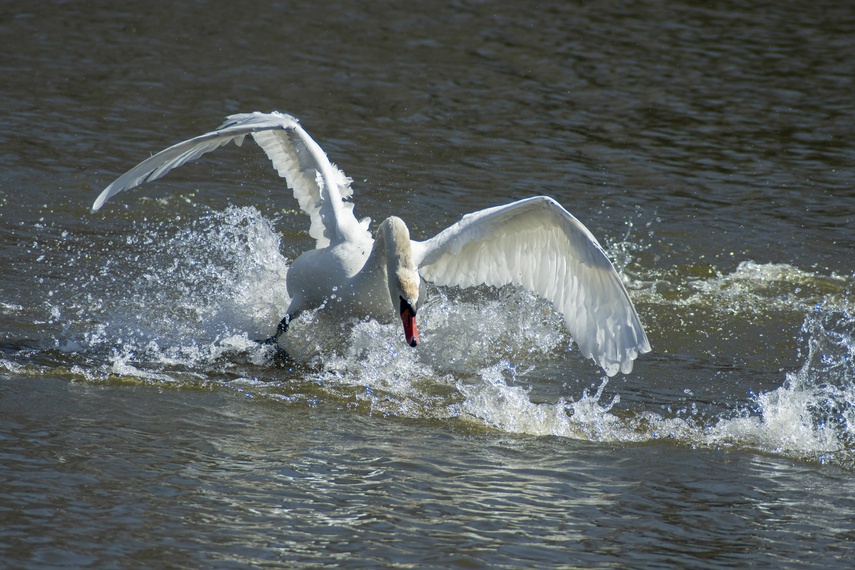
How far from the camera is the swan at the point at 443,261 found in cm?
666

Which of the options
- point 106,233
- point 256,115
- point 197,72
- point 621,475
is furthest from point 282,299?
point 197,72

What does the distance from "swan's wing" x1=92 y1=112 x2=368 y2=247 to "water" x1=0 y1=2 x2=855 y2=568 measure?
57 centimetres

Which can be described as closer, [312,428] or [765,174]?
[312,428]

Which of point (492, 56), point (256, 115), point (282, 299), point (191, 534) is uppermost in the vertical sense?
point (492, 56)

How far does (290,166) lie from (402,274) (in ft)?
7.11

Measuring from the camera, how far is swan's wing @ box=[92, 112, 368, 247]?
7100mm

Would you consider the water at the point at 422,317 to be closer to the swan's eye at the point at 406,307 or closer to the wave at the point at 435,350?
the wave at the point at 435,350

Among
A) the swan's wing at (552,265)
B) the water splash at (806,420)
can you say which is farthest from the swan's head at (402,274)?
the water splash at (806,420)

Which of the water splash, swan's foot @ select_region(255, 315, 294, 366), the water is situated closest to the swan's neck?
the water

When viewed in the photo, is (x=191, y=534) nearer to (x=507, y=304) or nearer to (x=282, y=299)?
(x=282, y=299)

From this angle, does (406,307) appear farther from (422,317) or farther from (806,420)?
(806,420)

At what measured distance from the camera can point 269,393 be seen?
663cm

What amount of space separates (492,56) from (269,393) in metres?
11.1

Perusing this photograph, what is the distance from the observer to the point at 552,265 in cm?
728
